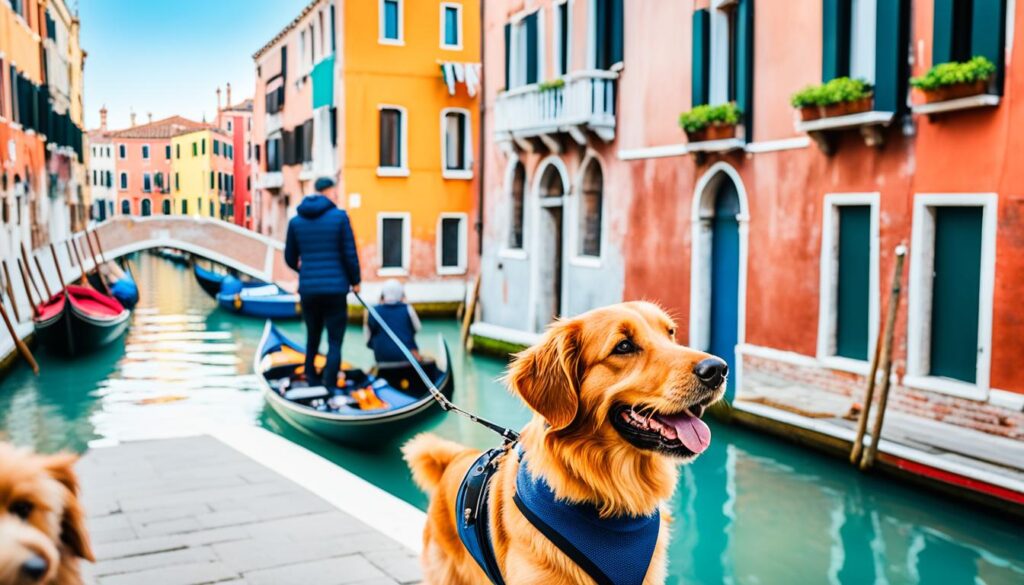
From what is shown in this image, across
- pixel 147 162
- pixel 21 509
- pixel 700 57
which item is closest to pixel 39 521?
pixel 21 509

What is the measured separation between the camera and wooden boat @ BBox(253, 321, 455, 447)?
→ 629 cm

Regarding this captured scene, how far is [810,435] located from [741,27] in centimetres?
316

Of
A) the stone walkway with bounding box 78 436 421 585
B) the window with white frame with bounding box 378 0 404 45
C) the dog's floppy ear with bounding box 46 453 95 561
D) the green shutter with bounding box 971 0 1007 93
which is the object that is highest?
the window with white frame with bounding box 378 0 404 45

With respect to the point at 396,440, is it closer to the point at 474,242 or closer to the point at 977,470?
the point at 977,470

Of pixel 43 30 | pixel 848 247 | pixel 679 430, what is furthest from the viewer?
pixel 43 30

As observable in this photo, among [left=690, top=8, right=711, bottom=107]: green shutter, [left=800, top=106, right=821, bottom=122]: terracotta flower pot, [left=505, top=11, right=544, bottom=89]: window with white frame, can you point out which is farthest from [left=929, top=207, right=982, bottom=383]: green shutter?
[left=505, top=11, right=544, bottom=89]: window with white frame

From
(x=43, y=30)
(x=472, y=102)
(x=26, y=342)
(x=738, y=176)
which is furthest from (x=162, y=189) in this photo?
(x=738, y=176)

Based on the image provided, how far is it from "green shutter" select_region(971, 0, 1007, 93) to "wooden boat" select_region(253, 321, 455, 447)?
368 centimetres

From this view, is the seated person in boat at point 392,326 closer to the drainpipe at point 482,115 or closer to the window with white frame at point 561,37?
the window with white frame at point 561,37

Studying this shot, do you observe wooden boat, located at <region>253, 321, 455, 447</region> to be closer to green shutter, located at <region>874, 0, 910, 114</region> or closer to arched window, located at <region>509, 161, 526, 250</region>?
green shutter, located at <region>874, 0, 910, 114</region>

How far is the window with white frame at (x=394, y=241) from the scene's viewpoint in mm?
15766

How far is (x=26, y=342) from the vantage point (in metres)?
11.4

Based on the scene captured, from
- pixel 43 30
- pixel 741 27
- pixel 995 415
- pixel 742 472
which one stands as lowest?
pixel 742 472

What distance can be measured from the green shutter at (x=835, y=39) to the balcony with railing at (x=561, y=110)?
3.03 meters
